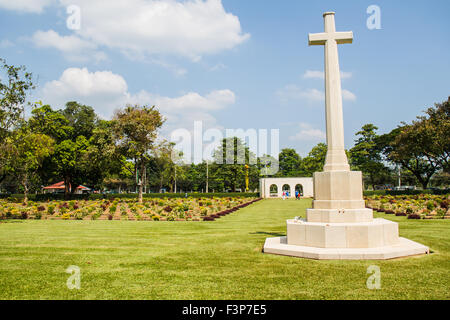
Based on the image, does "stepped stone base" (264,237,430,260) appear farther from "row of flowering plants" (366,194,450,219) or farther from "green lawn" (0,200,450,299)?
"row of flowering plants" (366,194,450,219)

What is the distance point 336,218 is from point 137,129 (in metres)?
27.5

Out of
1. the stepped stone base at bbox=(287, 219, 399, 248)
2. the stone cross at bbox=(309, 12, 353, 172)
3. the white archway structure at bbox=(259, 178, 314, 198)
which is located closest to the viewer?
the stepped stone base at bbox=(287, 219, 399, 248)

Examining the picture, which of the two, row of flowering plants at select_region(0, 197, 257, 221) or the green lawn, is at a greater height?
the green lawn

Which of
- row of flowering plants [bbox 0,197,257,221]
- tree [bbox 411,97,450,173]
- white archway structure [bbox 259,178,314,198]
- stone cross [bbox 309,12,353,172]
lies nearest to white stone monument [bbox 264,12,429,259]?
stone cross [bbox 309,12,353,172]

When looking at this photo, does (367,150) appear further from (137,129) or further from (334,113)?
(334,113)

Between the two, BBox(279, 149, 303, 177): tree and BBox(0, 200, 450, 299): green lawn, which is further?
BBox(279, 149, 303, 177): tree

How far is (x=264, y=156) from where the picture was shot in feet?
227

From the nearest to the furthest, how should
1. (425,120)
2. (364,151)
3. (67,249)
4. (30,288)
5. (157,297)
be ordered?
1. (157,297)
2. (30,288)
3. (67,249)
4. (425,120)
5. (364,151)

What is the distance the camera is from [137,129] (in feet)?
105

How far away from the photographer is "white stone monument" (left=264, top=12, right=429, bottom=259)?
21.3 feet

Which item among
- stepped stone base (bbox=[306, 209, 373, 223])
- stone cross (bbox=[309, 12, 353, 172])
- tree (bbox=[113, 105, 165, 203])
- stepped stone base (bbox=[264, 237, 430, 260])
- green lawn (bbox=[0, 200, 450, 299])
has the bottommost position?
green lawn (bbox=[0, 200, 450, 299])

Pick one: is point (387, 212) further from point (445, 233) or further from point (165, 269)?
point (165, 269)
